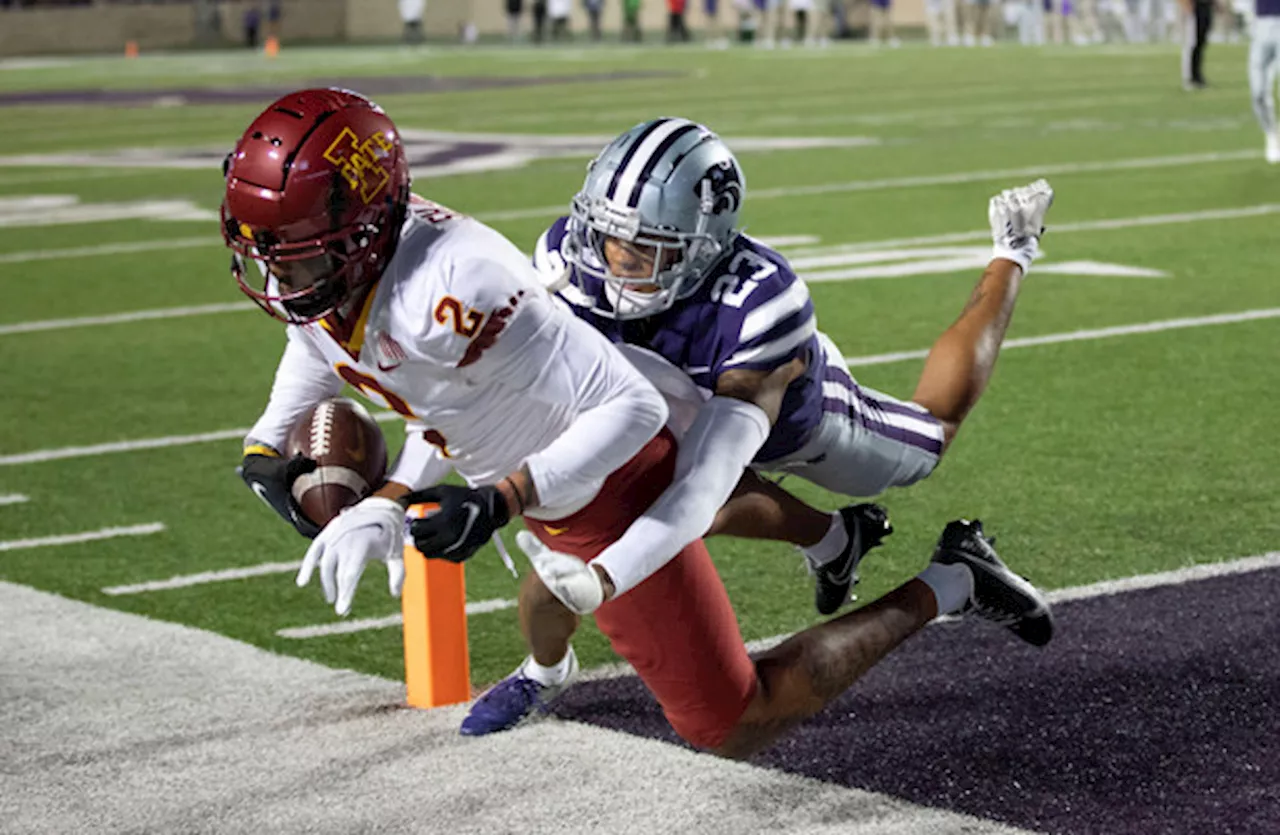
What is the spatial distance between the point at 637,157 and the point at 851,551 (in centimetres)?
114

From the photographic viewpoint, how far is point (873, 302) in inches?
375

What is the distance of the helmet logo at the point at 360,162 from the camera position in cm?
360

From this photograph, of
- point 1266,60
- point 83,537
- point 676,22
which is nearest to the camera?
point 83,537

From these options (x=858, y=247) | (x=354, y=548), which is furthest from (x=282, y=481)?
(x=858, y=247)

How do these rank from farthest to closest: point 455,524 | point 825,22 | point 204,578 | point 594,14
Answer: point 594,14
point 825,22
point 204,578
point 455,524

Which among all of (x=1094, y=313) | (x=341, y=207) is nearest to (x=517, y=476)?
(x=341, y=207)

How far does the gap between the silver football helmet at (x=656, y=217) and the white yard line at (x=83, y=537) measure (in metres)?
2.32

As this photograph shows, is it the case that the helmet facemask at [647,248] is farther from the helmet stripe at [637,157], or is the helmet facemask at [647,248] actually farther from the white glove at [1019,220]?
the white glove at [1019,220]

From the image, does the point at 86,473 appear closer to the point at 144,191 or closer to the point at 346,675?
the point at 346,675

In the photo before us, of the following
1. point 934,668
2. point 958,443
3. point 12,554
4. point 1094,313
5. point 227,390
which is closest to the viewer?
point 934,668

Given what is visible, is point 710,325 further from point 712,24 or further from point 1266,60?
point 712,24

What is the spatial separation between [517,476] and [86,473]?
11.8 ft

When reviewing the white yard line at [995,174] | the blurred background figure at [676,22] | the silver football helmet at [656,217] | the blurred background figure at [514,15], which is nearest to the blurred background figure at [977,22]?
the blurred background figure at [676,22]

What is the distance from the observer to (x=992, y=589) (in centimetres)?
456
